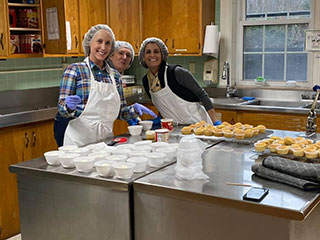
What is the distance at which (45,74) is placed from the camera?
185 inches

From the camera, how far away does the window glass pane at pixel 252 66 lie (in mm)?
4953

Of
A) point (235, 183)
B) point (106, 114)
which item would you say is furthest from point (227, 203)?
point (106, 114)

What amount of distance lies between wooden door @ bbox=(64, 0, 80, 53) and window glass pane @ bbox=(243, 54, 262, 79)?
192cm

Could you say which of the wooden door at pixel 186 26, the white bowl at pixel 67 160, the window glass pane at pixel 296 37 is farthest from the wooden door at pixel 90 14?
the white bowl at pixel 67 160

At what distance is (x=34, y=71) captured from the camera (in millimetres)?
4578

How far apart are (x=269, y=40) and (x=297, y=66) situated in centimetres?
43

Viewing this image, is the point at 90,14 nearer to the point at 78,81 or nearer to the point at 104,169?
the point at 78,81

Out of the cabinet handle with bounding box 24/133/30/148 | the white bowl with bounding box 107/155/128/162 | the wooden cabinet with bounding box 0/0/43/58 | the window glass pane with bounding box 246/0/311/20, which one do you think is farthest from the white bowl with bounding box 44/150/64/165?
the window glass pane with bounding box 246/0/311/20

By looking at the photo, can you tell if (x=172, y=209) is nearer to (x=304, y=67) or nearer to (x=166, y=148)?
(x=166, y=148)

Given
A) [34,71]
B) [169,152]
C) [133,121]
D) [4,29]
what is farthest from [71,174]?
[34,71]

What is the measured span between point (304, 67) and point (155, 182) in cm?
325

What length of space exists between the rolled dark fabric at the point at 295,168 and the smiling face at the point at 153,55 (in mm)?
1708

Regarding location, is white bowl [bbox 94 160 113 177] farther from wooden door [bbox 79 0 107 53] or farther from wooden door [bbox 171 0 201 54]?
wooden door [bbox 171 0 201 54]

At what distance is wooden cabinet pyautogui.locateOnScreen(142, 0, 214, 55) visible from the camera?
4.74m
